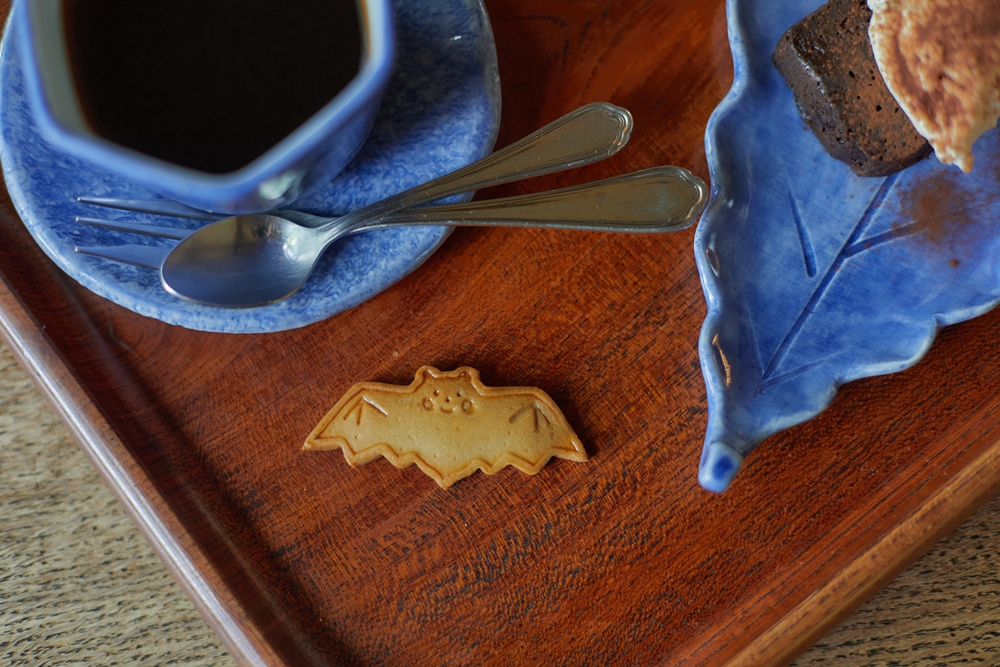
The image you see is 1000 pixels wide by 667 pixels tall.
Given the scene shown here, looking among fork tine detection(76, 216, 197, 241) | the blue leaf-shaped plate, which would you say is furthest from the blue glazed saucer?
the blue leaf-shaped plate

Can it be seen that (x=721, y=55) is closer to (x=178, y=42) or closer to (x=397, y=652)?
(x=178, y=42)

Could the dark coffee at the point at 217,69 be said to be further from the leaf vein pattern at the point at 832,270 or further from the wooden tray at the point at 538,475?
the leaf vein pattern at the point at 832,270

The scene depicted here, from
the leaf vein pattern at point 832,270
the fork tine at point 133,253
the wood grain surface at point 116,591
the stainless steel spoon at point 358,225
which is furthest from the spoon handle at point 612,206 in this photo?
the wood grain surface at point 116,591

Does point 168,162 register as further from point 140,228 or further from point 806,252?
point 806,252

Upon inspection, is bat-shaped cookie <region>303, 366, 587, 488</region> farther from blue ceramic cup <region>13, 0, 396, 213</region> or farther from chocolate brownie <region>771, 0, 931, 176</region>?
chocolate brownie <region>771, 0, 931, 176</region>

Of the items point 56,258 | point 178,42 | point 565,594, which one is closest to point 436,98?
point 178,42

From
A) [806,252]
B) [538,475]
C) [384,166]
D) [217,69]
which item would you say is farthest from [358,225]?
[806,252]

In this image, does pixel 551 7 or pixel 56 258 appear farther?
pixel 551 7
